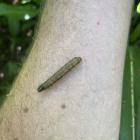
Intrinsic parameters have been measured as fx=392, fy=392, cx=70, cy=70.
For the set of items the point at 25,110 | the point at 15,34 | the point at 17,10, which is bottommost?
the point at 15,34

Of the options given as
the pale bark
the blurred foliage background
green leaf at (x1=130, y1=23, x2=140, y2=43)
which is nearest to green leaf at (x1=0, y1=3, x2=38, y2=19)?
the blurred foliage background

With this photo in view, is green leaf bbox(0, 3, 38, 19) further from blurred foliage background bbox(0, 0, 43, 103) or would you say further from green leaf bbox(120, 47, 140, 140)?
green leaf bbox(120, 47, 140, 140)

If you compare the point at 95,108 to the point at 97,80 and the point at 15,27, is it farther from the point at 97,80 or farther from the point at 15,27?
the point at 15,27

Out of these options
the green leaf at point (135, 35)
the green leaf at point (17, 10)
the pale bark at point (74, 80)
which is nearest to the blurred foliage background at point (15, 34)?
the green leaf at point (17, 10)

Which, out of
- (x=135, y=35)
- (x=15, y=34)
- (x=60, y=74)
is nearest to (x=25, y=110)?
(x=60, y=74)

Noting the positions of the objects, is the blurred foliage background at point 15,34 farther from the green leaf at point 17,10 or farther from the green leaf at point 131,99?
the green leaf at point 131,99

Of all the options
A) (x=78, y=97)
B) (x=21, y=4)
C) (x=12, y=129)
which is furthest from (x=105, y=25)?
(x=21, y=4)

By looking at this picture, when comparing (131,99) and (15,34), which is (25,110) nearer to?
(131,99)
